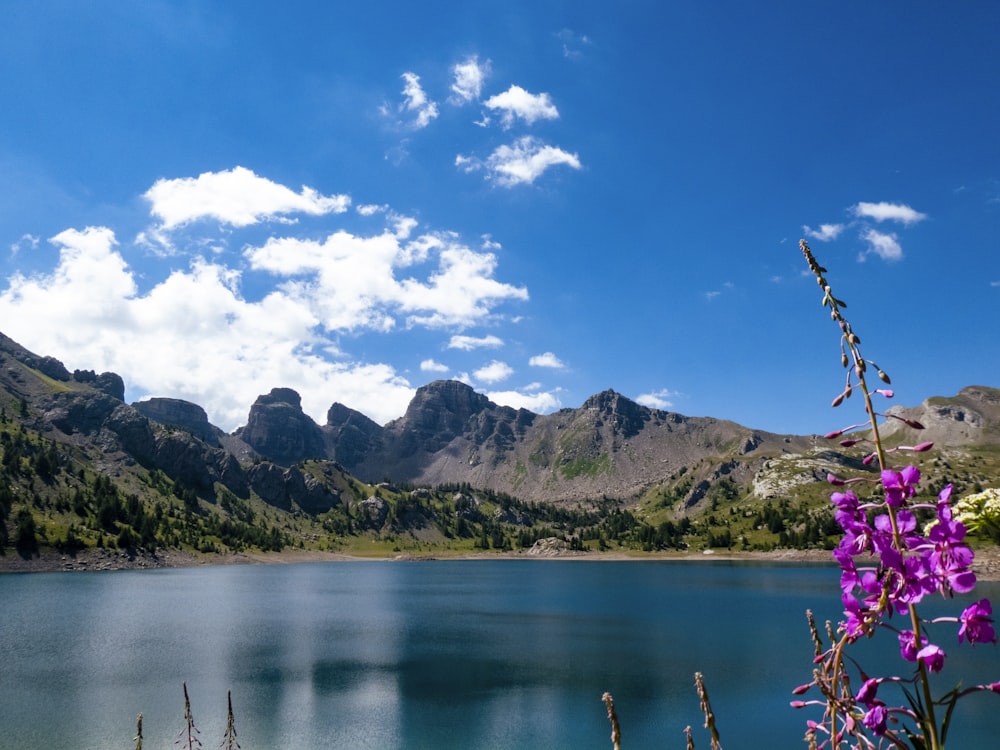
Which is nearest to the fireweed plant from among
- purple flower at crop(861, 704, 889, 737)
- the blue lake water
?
purple flower at crop(861, 704, 889, 737)

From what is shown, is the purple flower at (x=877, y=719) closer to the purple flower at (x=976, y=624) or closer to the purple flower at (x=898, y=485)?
the purple flower at (x=976, y=624)

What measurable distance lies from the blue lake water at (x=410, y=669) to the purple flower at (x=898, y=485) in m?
35.0

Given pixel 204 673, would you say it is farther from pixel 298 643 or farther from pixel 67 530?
pixel 67 530

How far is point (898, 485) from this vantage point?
299 cm

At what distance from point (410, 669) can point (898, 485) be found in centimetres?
5354

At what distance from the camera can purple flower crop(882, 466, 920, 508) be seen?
2.93 metres

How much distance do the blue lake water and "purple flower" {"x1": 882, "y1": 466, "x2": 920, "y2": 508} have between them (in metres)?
35.0

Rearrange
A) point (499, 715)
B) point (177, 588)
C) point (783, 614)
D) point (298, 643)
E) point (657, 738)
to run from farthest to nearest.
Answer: point (177, 588)
point (783, 614)
point (298, 643)
point (499, 715)
point (657, 738)

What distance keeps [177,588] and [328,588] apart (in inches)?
1063

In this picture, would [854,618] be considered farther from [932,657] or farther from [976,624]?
[976,624]

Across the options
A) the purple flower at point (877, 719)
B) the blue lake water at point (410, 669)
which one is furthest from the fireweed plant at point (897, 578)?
the blue lake water at point (410, 669)

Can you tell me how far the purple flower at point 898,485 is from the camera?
2928 mm

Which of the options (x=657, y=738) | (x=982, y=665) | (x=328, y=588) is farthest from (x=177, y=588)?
(x=982, y=665)

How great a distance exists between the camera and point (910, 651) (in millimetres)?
2930
